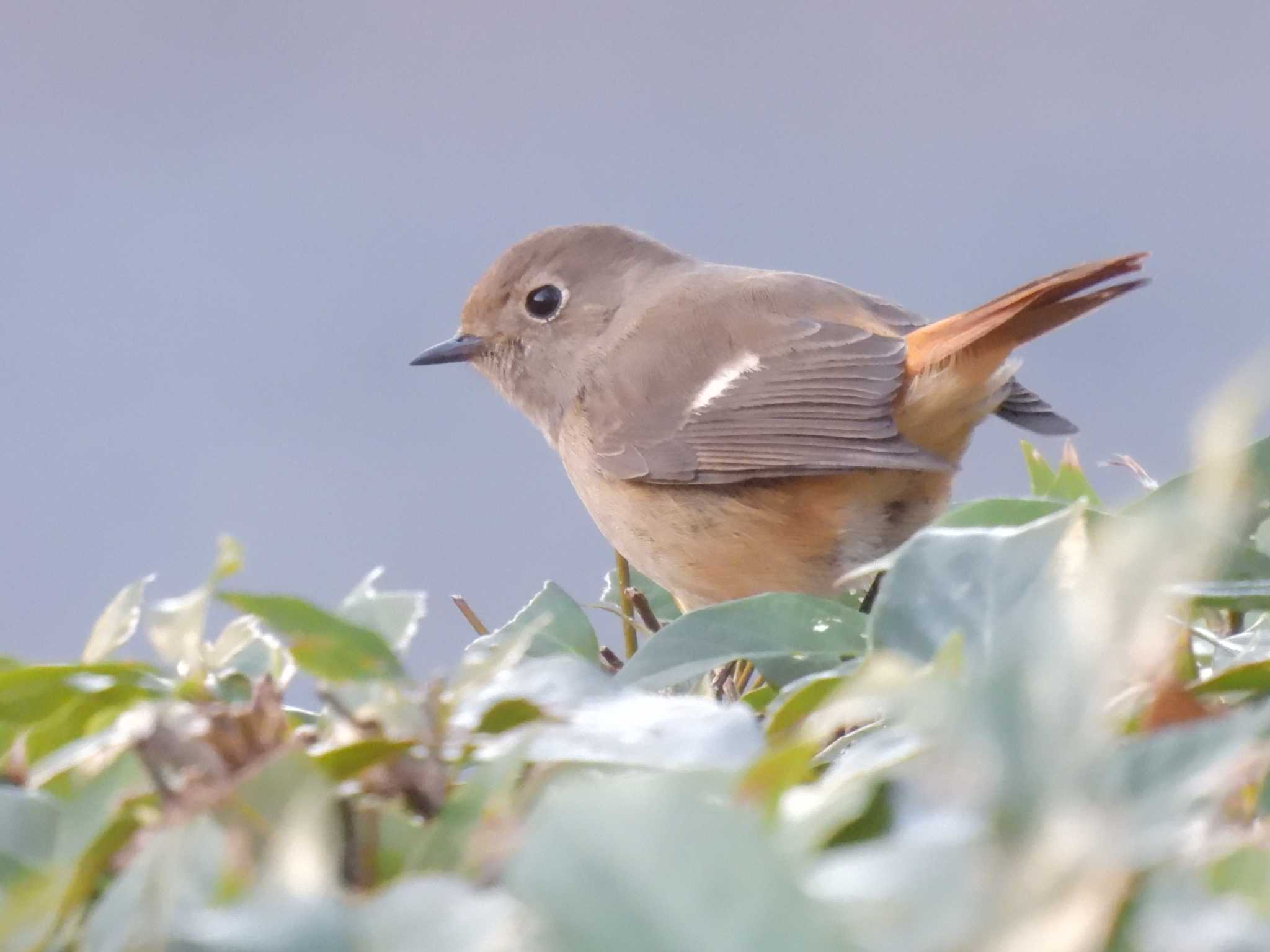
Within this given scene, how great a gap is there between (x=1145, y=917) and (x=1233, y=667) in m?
0.21

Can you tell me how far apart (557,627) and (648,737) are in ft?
1.31

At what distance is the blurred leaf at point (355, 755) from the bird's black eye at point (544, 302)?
234 centimetres

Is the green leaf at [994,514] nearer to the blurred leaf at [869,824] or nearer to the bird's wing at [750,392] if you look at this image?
the blurred leaf at [869,824]

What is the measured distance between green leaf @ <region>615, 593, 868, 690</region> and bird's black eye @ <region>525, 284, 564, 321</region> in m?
2.14

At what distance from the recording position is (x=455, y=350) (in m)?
2.80

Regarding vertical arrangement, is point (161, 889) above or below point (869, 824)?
above

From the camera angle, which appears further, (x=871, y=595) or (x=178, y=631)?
(x=871, y=595)

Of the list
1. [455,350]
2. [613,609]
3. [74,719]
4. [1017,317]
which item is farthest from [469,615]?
[455,350]

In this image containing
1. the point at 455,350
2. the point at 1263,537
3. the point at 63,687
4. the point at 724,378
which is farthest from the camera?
the point at 455,350

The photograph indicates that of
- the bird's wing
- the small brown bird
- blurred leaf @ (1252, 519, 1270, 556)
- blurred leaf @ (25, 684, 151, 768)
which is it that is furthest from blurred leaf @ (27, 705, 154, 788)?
the bird's wing

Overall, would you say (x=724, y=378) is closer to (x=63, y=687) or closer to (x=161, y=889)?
(x=63, y=687)

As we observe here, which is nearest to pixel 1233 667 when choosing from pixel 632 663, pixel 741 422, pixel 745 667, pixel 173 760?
pixel 632 663

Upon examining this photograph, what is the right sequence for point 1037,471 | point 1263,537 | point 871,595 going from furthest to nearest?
point 871,595, point 1037,471, point 1263,537

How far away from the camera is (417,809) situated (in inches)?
19.9
